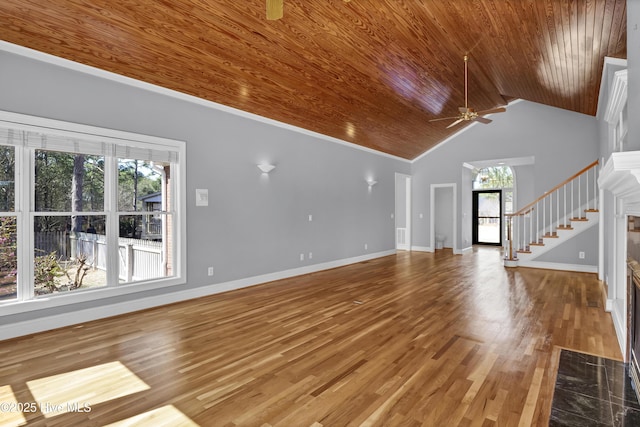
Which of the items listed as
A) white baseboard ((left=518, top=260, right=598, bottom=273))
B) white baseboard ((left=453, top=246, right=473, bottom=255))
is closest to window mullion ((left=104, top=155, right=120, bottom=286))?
white baseboard ((left=518, top=260, right=598, bottom=273))

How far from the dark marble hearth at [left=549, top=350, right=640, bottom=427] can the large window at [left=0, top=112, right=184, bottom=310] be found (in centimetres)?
436

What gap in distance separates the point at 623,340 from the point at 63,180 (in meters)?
5.92

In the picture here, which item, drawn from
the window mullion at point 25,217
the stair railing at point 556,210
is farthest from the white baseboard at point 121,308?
the stair railing at point 556,210

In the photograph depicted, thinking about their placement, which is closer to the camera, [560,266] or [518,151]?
[560,266]

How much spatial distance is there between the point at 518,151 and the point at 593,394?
7.26 meters

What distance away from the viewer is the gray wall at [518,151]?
7453 mm

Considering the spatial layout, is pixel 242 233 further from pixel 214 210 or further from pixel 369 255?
pixel 369 255

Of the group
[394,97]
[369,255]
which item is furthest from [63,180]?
[369,255]

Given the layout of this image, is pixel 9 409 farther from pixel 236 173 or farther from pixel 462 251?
pixel 462 251

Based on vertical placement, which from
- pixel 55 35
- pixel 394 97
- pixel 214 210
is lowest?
pixel 214 210

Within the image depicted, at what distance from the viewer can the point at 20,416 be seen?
209 centimetres

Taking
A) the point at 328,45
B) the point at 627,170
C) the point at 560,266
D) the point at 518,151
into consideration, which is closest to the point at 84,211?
the point at 328,45

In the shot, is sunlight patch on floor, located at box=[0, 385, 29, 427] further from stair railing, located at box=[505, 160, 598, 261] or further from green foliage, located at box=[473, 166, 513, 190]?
green foliage, located at box=[473, 166, 513, 190]

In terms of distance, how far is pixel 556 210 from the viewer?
755 cm
